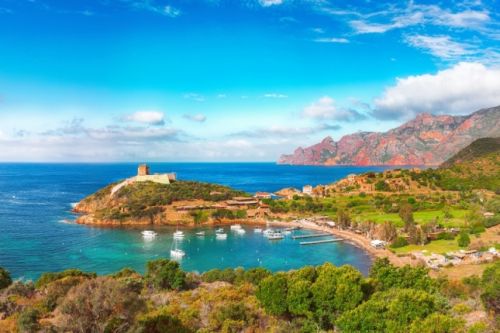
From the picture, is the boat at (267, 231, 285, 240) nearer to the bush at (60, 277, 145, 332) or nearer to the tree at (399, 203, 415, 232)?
the tree at (399, 203, 415, 232)

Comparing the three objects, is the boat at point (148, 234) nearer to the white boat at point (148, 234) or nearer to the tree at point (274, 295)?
the white boat at point (148, 234)

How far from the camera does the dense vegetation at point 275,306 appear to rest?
12914 millimetres

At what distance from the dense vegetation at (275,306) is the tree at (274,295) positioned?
5 centimetres

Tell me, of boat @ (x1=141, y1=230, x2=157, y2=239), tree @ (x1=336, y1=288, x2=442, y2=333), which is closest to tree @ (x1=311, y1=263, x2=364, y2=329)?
tree @ (x1=336, y1=288, x2=442, y2=333)

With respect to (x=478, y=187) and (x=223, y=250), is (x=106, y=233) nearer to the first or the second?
(x=223, y=250)

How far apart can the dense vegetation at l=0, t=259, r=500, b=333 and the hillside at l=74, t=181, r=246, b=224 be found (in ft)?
158

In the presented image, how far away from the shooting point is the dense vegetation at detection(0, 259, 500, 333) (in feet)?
42.4

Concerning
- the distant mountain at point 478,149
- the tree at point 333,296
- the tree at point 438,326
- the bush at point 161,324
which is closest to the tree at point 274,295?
the tree at point 333,296

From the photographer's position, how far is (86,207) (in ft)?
283

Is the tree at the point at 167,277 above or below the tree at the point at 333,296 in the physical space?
below

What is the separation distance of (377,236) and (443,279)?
92.0 feet

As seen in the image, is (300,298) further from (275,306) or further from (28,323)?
(28,323)

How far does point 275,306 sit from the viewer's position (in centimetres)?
1886

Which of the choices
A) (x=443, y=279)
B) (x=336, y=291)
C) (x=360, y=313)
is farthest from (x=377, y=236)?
(x=360, y=313)
